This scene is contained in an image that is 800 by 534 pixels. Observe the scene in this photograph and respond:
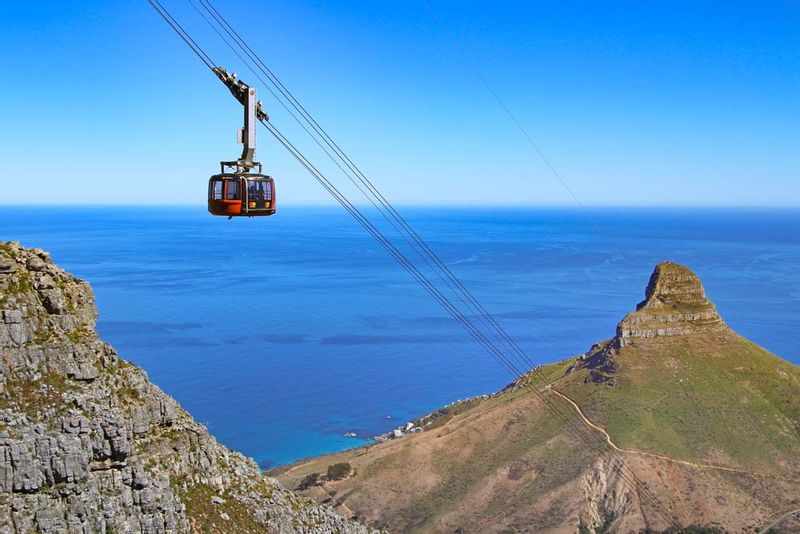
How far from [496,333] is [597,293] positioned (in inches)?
1720

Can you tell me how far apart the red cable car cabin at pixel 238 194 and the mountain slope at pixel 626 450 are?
41.5m

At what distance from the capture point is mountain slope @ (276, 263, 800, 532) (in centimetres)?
5812

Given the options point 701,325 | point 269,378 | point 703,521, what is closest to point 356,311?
point 269,378

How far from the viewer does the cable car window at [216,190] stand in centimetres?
2389

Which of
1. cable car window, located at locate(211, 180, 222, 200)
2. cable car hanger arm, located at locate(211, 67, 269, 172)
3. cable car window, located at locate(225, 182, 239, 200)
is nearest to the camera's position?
cable car hanger arm, located at locate(211, 67, 269, 172)

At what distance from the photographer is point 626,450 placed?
6381 cm

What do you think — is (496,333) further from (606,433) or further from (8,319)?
(8,319)

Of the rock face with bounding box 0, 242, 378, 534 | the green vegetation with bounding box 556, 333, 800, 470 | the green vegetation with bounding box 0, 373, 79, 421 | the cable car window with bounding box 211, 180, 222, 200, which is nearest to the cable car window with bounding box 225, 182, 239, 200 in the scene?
the cable car window with bounding box 211, 180, 222, 200

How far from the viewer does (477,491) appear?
62.3 metres

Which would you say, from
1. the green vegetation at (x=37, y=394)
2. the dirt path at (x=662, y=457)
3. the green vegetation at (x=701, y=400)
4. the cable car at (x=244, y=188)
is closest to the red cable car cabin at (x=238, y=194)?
the cable car at (x=244, y=188)

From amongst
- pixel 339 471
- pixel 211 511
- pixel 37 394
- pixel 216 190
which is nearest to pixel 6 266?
pixel 37 394

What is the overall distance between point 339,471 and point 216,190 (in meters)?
45.9

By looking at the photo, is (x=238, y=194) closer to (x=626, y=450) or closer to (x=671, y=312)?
(x=626, y=450)

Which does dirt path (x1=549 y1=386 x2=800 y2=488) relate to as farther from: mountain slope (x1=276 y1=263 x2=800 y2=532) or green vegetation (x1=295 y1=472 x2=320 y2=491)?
green vegetation (x1=295 y1=472 x2=320 y2=491)
